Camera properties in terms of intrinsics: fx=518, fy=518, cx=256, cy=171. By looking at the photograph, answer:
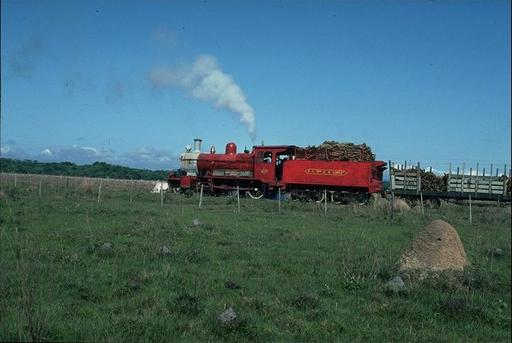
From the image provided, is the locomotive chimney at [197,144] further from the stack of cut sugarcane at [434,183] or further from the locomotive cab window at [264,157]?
the stack of cut sugarcane at [434,183]

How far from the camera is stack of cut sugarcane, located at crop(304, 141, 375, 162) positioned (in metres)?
33.8

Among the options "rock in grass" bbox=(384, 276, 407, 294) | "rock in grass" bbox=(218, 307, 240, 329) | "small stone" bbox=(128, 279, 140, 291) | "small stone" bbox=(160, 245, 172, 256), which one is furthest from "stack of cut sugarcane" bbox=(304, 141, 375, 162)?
"rock in grass" bbox=(218, 307, 240, 329)

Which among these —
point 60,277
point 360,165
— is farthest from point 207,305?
point 360,165

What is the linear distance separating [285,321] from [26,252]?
20.2 feet

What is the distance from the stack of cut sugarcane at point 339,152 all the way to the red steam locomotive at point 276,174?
19.2 inches

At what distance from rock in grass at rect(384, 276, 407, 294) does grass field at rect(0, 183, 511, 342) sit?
0.39 ft

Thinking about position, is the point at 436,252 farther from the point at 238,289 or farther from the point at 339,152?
the point at 339,152

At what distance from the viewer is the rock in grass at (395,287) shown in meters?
7.91

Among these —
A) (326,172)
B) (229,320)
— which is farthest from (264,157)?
(229,320)

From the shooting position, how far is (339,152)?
112ft

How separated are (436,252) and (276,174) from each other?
86.6ft

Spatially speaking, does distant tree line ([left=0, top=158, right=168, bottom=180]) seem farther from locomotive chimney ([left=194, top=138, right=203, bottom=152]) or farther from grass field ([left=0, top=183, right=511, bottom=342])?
grass field ([left=0, top=183, right=511, bottom=342])

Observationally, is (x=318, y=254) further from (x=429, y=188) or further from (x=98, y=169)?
(x=98, y=169)

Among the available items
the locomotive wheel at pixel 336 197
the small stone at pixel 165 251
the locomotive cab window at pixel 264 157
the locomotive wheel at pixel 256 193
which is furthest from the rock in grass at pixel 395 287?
the locomotive cab window at pixel 264 157
